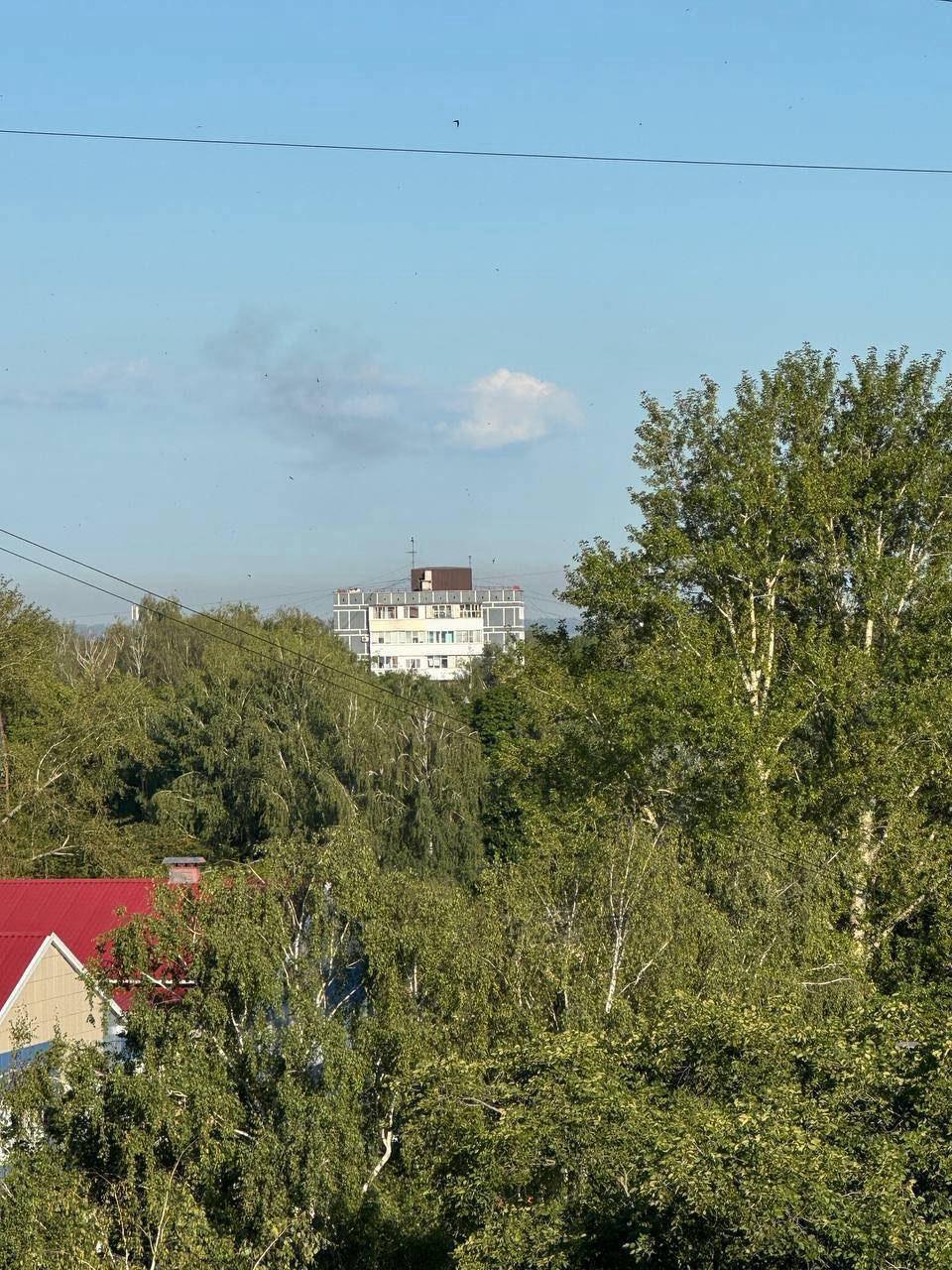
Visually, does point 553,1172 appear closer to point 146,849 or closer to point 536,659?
point 536,659

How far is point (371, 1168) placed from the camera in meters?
14.7

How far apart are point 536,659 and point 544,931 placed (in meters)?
16.0

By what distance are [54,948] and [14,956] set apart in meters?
0.76

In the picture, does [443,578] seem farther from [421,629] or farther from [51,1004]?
[51,1004]

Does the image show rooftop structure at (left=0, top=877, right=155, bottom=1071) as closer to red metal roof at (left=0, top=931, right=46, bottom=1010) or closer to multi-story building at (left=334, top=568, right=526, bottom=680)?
red metal roof at (left=0, top=931, right=46, bottom=1010)

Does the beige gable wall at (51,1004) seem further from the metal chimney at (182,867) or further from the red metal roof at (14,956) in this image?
the metal chimney at (182,867)

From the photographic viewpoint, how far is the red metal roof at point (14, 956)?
22391 mm

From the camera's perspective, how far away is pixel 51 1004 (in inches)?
918

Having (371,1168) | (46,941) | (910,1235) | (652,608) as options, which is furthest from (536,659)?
(910,1235)

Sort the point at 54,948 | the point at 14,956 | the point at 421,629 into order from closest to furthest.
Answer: the point at 14,956 < the point at 54,948 < the point at 421,629

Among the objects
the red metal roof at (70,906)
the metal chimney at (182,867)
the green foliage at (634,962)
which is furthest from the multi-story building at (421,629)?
the red metal roof at (70,906)

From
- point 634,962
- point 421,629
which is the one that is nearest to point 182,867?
point 634,962

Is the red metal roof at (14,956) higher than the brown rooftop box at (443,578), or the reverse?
the brown rooftop box at (443,578)

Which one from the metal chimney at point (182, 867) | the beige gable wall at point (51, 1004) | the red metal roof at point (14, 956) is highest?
the metal chimney at point (182, 867)
